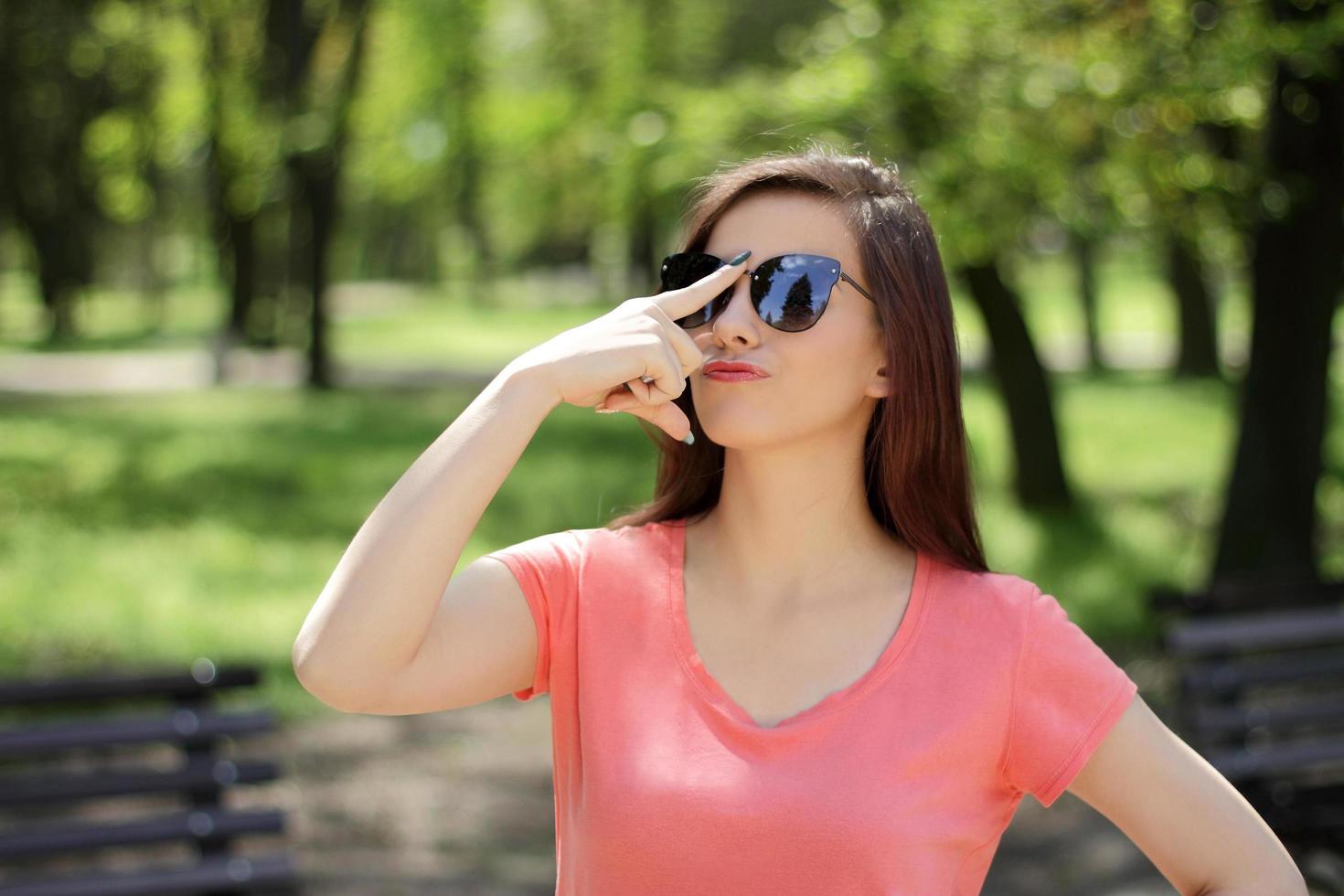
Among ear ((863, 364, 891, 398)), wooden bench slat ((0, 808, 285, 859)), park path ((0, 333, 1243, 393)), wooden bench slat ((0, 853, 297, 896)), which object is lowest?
park path ((0, 333, 1243, 393))

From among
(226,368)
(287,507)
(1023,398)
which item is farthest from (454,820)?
(226,368)

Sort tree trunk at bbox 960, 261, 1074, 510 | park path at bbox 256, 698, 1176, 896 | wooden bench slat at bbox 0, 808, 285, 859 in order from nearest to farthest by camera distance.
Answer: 1. wooden bench slat at bbox 0, 808, 285, 859
2. park path at bbox 256, 698, 1176, 896
3. tree trunk at bbox 960, 261, 1074, 510

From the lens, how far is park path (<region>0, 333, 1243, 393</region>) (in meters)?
21.8

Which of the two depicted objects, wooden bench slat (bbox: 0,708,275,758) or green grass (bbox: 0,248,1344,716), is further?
green grass (bbox: 0,248,1344,716)

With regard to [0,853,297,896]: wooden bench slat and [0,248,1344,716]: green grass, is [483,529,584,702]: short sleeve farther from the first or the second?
[0,248,1344,716]: green grass

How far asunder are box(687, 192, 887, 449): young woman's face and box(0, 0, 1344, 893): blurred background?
0.90 meters

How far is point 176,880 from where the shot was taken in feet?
12.1

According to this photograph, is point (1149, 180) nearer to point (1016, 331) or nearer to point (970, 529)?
point (1016, 331)

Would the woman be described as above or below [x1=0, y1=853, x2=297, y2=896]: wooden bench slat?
above

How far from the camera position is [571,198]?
20.5 metres

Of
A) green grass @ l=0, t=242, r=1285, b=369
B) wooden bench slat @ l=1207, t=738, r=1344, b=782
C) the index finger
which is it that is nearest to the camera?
the index finger

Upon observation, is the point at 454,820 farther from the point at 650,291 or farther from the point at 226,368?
the point at 226,368

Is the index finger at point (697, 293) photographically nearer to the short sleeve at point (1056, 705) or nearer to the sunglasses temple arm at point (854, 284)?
the sunglasses temple arm at point (854, 284)

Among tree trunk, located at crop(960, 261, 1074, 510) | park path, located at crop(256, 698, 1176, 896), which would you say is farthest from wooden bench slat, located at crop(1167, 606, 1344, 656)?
tree trunk, located at crop(960, 261, 1074, 510)
